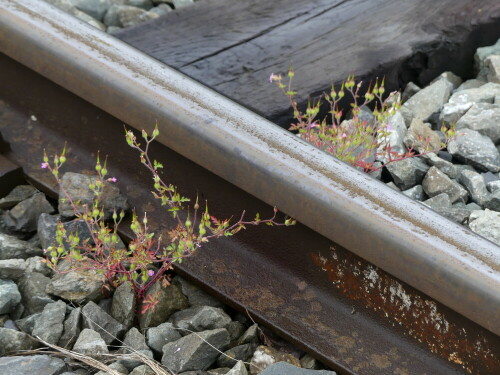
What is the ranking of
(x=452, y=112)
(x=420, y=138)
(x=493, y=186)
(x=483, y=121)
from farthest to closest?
(x=452, y=112) < (x=483, y=121) < (x=420, y=138) < (x=493, y=186)

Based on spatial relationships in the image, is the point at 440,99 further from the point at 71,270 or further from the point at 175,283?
the point at 71,270

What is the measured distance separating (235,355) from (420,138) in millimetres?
1213

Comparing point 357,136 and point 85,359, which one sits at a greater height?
point 357,136

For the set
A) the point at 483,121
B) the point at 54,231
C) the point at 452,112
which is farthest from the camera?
the point at 452,112

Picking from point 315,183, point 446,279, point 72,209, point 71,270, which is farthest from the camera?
point 72,209

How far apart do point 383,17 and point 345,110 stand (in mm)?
594

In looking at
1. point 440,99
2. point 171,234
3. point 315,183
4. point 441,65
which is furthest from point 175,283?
point 441,65

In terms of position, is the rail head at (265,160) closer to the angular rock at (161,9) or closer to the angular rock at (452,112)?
the angular rock at (452,112)

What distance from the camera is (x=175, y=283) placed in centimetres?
312

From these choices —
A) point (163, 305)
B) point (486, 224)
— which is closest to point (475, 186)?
point (486, 224)

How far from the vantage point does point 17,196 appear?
11.3 feet

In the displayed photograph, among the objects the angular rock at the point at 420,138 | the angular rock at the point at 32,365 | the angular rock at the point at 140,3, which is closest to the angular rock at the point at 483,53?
the angular rock at the point at 420,138

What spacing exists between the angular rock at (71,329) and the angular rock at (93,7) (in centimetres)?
234

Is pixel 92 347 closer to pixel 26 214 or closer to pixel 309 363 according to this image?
pixel 309 363
